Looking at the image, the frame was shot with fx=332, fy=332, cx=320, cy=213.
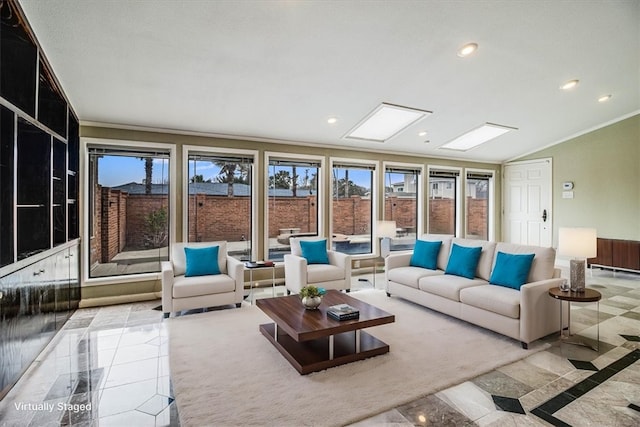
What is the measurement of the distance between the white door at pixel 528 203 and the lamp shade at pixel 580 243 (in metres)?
4.78

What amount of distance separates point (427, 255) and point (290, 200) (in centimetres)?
255

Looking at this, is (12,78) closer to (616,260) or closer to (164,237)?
(164,237)

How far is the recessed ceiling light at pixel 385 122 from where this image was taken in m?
4.92

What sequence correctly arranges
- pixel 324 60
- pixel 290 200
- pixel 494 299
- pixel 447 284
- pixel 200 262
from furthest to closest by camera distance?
pixel 290 200, pixel 200 262, pixel 447 284, pixel 324 60, pixel 494 299

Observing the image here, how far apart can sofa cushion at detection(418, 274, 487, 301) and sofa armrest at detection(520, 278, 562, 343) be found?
28.5 inches

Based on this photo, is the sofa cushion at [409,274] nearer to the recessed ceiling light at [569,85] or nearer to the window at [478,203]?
the recessed ceiling light at [569,85]

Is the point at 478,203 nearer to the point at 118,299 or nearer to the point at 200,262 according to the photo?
the point at 200,262

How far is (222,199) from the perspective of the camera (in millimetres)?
5445

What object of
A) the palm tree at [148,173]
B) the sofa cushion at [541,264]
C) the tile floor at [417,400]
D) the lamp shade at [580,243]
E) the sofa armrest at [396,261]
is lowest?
the tile floor at [417,400]

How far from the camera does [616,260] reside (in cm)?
621

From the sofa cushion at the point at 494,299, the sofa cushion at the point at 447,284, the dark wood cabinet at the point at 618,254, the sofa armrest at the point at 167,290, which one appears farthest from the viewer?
the dark wood cabinet at the point at 618,254

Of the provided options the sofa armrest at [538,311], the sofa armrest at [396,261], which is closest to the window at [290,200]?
the sofa armrest at [396,261]

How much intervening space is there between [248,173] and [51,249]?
296 centimetres

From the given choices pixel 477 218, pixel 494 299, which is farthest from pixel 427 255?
pixel 477 218
